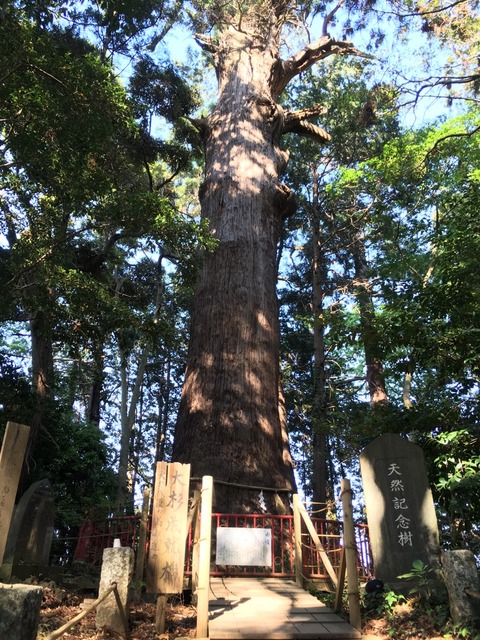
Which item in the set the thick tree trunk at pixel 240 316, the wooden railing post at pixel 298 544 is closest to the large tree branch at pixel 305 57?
the thick tree trunk at pixel 240 316

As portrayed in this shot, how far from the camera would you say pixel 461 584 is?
4043 millimetres

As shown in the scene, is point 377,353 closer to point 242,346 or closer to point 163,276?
point 242,346

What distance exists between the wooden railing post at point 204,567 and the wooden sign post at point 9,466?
1.58 m

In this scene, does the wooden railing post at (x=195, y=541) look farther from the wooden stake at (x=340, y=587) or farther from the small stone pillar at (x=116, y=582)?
A: the wooden stake at (x=340, y=587)

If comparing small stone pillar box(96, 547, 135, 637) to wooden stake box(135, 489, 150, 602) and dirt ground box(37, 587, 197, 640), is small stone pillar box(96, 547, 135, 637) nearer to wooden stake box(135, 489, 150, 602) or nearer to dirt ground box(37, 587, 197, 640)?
dirt ground box(37, 587, 197, 640)

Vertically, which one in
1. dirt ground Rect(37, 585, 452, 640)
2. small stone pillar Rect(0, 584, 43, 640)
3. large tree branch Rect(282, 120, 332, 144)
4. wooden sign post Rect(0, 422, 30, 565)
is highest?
large tree branch Rect(282, 120, 332, 144)

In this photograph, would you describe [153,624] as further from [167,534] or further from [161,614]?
[167,534]

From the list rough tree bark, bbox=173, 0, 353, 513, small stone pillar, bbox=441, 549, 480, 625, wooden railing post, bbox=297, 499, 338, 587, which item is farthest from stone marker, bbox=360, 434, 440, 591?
rough tree bark, bbox=173, 0, 353, 513

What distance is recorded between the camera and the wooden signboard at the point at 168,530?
165 inches

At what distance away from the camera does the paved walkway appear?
398 cm

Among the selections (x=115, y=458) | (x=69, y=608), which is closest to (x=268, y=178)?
(x=69, y=608)

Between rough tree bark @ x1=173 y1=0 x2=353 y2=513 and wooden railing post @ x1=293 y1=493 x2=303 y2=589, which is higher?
rough tree bark @ x1=173 y1=0 x2=353 y2=513

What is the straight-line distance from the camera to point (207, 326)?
27.9ft

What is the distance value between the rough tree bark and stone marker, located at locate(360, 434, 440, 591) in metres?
1.73
